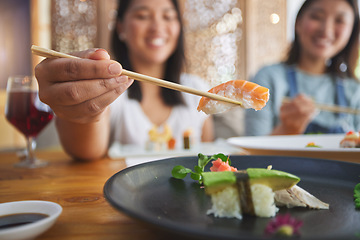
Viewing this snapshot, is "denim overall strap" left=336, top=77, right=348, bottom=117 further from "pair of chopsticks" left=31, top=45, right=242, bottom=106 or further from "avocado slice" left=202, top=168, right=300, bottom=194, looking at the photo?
"avocado slice" left=202, top=168, right=300, bottom=194

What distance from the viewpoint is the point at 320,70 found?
9.24ft

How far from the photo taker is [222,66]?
489 cm

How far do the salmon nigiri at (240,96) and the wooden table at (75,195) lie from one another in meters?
0.38

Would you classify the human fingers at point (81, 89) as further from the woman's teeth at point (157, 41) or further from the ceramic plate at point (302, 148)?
the woman's teeth at point (157, 41)

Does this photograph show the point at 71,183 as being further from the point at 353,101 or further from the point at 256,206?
the point at 353,101

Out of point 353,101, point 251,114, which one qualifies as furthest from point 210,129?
point 353,101

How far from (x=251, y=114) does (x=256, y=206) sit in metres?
2.13

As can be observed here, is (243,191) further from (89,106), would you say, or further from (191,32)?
(191,32)

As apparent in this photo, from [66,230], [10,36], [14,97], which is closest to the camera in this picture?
[66,230]

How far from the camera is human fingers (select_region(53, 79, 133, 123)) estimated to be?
0.76 metres

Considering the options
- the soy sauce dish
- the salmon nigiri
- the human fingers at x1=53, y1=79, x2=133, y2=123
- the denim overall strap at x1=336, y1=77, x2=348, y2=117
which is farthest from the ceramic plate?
the denim overall strap at x1=336, y1=77, x2=348, y2=117

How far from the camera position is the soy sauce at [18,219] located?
510mm

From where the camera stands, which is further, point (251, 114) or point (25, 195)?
point (251, 114)

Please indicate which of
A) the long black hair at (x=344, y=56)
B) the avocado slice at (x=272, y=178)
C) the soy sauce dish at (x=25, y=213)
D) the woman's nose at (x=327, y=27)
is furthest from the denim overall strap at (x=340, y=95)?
the soy sauce dish at (x=25, y=213)
